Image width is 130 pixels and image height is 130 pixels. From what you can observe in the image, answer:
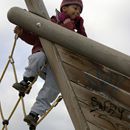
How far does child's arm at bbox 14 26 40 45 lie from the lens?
6.41 m

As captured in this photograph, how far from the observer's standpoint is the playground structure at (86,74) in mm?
5325

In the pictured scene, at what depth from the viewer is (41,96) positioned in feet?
21.3

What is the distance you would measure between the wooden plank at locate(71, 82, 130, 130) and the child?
0.80 metres

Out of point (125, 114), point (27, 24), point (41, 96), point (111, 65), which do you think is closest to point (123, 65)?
point (111, 65)

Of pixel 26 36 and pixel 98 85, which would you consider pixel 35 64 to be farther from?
pixel 98 85

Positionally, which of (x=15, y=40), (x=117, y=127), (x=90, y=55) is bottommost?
(x=117, y=127)

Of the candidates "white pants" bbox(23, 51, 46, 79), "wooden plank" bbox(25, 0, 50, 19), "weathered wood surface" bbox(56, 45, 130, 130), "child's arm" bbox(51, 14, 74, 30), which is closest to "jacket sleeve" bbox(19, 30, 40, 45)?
"white pants" bbox(23, 51, 46, 79)

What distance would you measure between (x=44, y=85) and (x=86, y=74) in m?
1.06

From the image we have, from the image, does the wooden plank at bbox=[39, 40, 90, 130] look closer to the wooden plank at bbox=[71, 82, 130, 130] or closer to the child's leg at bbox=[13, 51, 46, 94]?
the wooden plank at bbox=[71, 82, 130, 130]

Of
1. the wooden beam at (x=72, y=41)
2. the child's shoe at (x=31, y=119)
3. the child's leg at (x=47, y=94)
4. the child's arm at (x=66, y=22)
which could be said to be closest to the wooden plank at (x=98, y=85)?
the wooden beam at (x=72, y=41)

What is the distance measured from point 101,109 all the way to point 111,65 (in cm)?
55

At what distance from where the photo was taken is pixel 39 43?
6.35 metres

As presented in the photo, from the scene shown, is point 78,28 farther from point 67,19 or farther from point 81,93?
point 81,93

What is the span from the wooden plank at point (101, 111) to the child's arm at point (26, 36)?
947 millimetres
